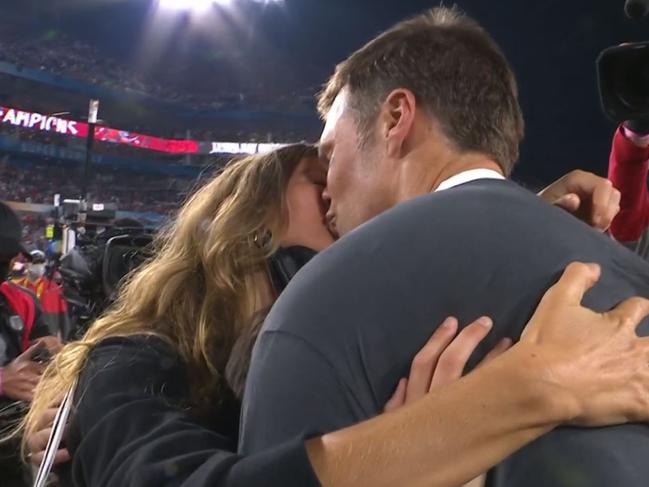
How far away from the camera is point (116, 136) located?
1641 centimetres

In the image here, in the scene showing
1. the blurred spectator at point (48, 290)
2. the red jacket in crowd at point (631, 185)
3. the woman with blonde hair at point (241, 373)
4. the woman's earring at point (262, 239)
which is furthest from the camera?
the blurred spectator at point (48, 290)

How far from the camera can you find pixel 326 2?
13109 millimetres

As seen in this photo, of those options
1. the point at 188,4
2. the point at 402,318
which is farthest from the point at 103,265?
the point at 188,4

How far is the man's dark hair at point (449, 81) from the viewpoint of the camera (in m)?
0.77

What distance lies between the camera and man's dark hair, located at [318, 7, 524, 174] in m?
0.77

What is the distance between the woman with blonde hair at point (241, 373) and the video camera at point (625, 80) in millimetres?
467

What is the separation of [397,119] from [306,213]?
44 centimetres

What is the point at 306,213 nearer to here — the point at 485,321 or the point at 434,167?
the point at 434,167

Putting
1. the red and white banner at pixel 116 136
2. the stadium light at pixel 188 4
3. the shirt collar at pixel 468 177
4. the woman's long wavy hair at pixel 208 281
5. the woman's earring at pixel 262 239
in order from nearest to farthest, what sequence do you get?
the shirt collar at pixel 468 177, the woman's long wavy hair at pixel 208 281, the woman's earring at pixel 262 239, the red and white banner at pixel 116 136, the stadium light at pixel 188 4

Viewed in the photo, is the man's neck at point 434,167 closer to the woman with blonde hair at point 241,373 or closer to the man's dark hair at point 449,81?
the man's dark hair at point 449,81

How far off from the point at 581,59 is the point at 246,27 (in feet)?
36.8

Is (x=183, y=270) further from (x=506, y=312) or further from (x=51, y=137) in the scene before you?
(x=51, y=137)

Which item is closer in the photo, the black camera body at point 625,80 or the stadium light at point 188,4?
the black camera body at point 625,80

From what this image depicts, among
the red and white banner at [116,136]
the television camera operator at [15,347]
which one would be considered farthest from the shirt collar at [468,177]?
the red and white banner at [116,136]
